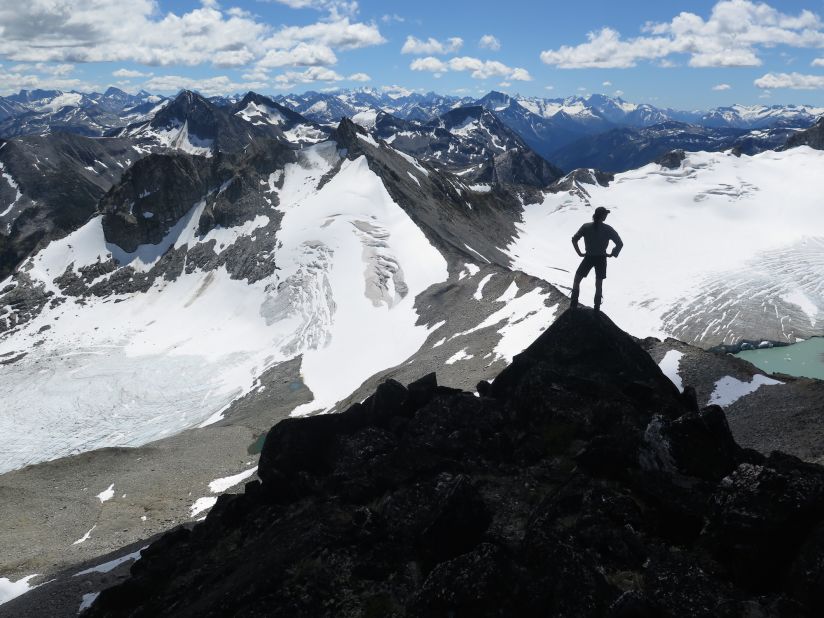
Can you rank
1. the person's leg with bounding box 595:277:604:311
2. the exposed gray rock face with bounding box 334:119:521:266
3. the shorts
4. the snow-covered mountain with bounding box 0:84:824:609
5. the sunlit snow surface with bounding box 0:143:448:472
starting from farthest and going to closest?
the exposed gray rock face with bounding box 334:119:521:266 < the sunlit snow surface with bounding box 0:143:448:472 < the snow-covered mountain with bounding box 0:84:824:609 < the person's leg with bounding box 595:277:604:311 < the shorts

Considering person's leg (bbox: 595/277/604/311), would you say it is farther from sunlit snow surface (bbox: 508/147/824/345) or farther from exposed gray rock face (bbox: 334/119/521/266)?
exposed gray rock face (bbox: 334/119/521/266)

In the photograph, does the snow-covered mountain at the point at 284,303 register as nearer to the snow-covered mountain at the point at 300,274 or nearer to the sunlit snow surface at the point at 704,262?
the snow-covered mountain at the point at 300,274

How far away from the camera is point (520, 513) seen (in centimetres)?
1866

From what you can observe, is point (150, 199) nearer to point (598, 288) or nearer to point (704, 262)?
point (704, 262)

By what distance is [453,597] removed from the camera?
15.3 m

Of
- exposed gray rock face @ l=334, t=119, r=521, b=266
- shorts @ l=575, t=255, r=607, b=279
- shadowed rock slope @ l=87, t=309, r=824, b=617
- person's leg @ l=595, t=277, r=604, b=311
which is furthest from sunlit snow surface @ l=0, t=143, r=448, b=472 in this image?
shorts @ l=575, t=255, r=607, b=279

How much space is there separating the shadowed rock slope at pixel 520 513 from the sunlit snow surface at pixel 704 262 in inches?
3508

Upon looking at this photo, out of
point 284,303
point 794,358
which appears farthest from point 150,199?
point 794,358

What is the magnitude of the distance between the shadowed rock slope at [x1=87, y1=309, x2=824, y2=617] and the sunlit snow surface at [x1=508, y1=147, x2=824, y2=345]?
292ft

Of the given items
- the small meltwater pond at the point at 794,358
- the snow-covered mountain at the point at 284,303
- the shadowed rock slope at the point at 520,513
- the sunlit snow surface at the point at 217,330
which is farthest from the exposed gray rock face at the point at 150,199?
the shadowed rock slope at the point at 520,513

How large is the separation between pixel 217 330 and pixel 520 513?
101m

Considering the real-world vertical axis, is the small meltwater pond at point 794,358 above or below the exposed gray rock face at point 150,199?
below

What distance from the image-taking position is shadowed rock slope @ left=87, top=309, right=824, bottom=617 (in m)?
13.8

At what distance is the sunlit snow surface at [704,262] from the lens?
117 meters
